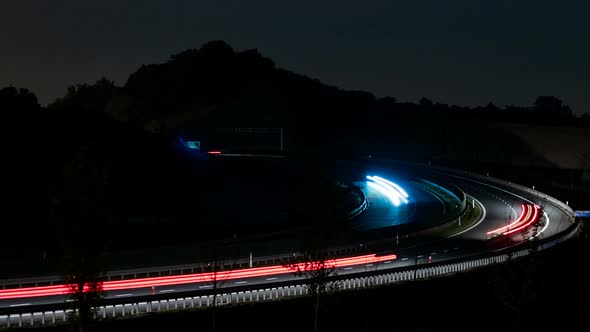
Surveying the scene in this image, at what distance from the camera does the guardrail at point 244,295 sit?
67.7 ft

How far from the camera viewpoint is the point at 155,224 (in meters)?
42.0

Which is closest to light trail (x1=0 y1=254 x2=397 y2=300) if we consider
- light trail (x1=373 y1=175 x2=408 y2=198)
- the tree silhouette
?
the tree silhouette

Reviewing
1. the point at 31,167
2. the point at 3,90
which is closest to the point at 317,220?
the point at 31,167

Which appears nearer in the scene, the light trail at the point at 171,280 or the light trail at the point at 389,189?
the light trail at the point at 171,280

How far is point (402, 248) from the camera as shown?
32.8m

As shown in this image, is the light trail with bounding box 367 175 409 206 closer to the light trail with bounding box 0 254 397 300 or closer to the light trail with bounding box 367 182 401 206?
the light trail with bounding box 367 182 401 206

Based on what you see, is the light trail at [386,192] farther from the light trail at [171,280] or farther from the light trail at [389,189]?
the light trail at [171,280]

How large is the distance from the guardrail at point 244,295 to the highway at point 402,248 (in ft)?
1.17

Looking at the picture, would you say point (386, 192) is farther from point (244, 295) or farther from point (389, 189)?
point (244, 295)

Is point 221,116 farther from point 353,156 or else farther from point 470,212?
point 470,212

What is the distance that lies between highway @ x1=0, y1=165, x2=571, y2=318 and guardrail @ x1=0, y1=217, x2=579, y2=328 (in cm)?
36

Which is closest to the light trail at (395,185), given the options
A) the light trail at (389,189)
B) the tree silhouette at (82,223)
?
the light trail at (389,189)

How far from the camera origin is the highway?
23.2 metres

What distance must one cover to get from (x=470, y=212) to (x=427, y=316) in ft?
74.7
